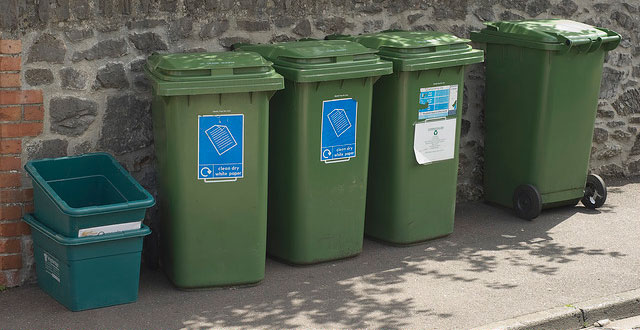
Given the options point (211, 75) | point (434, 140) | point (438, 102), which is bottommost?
point (434, 140)

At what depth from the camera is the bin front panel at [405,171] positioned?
6.87m

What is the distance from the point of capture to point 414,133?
6918mm

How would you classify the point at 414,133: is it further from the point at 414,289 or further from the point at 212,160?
the point at 212,160

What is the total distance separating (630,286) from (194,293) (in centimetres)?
284

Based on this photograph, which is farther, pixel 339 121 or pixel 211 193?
pixel 339 121

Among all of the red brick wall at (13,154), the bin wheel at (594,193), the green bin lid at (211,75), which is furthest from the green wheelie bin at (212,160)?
the bin wheel at (594,193)

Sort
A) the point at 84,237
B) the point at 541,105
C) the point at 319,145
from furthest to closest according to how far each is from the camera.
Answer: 1. the point at 541,105
2. the point at 319,145
3. the point at 84,237

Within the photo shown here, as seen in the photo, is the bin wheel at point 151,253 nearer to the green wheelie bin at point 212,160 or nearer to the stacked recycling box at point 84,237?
the green wheelie bin at point 212,160

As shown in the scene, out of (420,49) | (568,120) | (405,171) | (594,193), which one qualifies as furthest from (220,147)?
(594,193)

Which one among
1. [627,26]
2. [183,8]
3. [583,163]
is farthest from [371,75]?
[627,26]

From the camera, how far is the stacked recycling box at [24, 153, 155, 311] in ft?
18.6

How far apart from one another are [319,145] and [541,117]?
2108 mm

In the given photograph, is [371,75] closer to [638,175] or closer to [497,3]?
[497,3]

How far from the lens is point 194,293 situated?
6.21 meters
